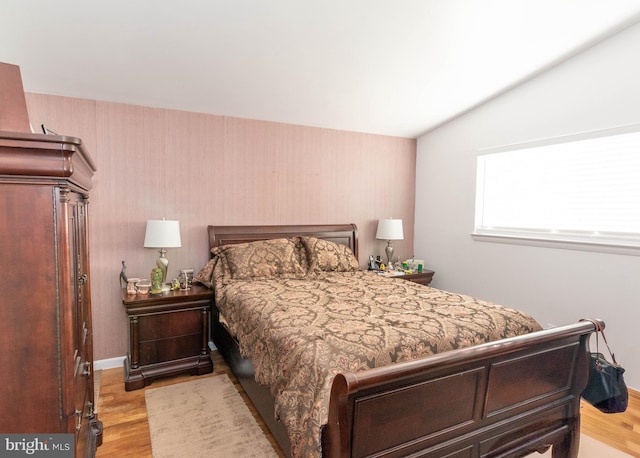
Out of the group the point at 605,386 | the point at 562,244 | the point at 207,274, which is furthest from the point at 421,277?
the point at 207,274

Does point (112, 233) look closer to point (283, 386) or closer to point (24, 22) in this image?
point (24, 22)

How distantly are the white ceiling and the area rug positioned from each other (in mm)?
2433

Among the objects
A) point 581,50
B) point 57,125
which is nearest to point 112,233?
point 57,125

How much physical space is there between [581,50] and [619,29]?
0.87ft

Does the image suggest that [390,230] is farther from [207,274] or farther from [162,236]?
[162,236]

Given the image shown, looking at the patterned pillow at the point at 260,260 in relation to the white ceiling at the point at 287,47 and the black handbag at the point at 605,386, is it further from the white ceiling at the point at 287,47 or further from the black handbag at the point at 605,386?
the black handbag at the point at 605,386

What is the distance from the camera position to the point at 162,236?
296cm

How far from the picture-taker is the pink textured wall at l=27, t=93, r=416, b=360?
306cm

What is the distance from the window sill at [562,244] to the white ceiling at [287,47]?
58.3 inches

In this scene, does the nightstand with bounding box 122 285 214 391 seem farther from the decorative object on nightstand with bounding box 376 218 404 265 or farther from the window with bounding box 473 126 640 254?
the window with bounding box 473 126 640 254

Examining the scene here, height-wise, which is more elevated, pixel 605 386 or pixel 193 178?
pixel 193 178

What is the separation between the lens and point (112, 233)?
10.2 ft

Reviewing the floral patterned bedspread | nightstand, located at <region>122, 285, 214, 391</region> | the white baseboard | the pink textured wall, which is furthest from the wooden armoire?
the white baseboard

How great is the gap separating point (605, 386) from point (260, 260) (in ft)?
8.33
